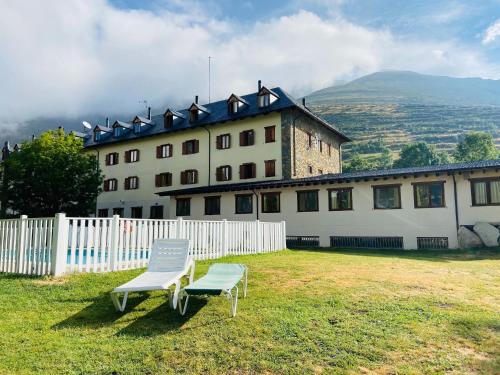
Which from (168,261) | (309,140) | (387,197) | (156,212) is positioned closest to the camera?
(168,261)

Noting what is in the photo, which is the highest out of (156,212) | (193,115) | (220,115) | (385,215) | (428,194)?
(193,115)

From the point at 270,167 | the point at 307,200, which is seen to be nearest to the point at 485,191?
the point at 307,200

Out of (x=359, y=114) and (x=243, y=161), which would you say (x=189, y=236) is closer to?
(x=243, y=161)

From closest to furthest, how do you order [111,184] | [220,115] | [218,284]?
[218,284] < [220,115] < [111,184]

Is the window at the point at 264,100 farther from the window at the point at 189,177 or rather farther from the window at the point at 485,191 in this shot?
the window at the point at 485,191

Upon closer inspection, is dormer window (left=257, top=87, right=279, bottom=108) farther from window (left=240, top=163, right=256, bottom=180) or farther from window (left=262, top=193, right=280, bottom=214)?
window (left=262, top=193, right=280, bottom=214)

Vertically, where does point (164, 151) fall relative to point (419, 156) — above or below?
below

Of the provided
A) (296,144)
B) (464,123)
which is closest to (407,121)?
(464,123)

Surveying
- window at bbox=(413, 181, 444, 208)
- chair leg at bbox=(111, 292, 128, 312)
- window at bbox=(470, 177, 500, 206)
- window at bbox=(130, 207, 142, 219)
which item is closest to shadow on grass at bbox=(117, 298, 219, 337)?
chair leg at bbox=(111, 292, 128, 312)

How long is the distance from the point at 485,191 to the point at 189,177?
22463 millimetres

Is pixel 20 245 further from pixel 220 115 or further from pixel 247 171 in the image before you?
pixel 220 115

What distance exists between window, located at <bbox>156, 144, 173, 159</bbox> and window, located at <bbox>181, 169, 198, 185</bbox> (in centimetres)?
278

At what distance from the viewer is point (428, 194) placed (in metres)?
19.2

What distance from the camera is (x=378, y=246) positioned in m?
20.0
